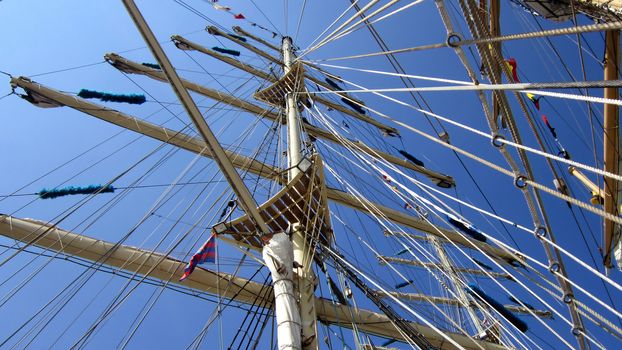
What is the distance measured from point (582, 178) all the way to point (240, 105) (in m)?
8.38

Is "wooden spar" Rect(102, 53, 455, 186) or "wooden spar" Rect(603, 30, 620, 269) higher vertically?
"wooden spar" Rect(102, 53, 455, 186)

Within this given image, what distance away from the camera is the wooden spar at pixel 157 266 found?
6.35 metres

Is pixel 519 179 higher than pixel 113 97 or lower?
lower

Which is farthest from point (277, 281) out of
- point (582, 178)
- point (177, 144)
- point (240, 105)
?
point (240, 105)

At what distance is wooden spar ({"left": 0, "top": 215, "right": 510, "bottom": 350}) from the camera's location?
6.35m

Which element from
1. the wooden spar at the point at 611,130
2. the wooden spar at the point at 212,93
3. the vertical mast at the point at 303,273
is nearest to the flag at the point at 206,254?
the vertical mast at the point at 303,273

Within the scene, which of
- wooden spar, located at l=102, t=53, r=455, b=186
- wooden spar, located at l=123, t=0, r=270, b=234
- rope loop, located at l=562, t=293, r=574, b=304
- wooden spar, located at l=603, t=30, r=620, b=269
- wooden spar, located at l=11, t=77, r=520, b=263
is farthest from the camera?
wooden spar, located at l=102, t=53, r=455, b=186

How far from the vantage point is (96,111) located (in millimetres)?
9875

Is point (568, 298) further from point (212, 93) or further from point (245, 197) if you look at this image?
point (212, 93)

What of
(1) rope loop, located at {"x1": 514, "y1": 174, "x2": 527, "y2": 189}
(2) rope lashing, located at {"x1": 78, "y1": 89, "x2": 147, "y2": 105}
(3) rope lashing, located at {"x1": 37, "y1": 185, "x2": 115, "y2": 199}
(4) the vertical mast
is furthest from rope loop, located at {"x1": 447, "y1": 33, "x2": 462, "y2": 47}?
(2) rope lashing, located at {"x1": 78, "y1": 89, "x2": 147, "y2": 105}

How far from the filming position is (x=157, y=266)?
6.38 metres

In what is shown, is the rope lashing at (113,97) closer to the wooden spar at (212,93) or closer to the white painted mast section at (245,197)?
the wooden spar at (212,93)

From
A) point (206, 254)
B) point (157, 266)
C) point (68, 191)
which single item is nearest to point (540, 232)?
point (206, 254)

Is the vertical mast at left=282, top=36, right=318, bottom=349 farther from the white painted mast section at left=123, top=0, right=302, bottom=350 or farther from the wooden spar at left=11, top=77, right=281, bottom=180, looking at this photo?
the wooden spar at left=11, top=77, right=281, bottom=180
